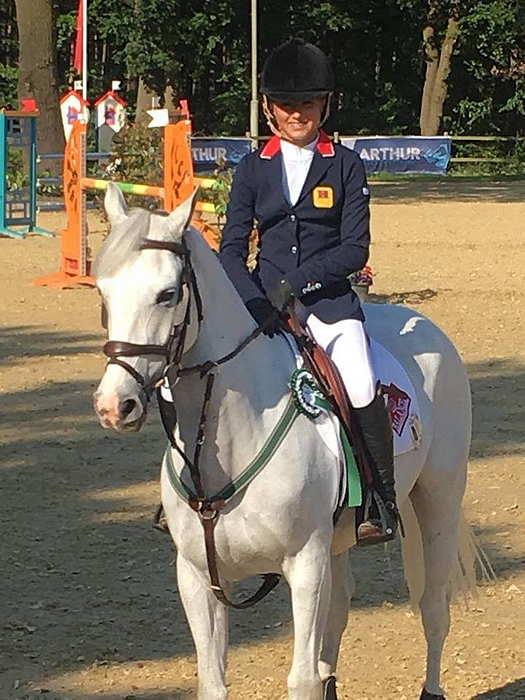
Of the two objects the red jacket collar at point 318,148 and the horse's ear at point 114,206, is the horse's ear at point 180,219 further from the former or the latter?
the red jacket collar at point 318,148

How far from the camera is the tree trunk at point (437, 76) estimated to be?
40.0 meters

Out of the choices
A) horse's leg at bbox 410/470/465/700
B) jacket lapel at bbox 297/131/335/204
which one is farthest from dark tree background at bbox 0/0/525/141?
jacket lapel at bbox 297/131/335/204

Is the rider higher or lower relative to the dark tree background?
lower

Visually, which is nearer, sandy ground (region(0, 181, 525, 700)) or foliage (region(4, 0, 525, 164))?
sandy ground (region(0, 181, 525, 700))

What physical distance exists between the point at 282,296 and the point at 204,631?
992 millimetres

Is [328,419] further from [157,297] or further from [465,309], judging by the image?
[465,309]

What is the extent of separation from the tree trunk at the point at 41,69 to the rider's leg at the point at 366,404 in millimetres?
22659

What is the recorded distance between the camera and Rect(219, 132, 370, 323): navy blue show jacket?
160 inches

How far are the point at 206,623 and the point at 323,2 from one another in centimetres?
4200

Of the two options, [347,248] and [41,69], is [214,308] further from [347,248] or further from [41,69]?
[41,69]

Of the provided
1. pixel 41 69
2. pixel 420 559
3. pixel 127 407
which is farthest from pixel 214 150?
pixel 127 407

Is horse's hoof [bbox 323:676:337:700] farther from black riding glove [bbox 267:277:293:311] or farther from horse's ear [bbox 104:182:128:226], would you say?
horse's ear [bbox 104:182:128:226]

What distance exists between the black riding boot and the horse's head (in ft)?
2.91

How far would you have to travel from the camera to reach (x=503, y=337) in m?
11.6
